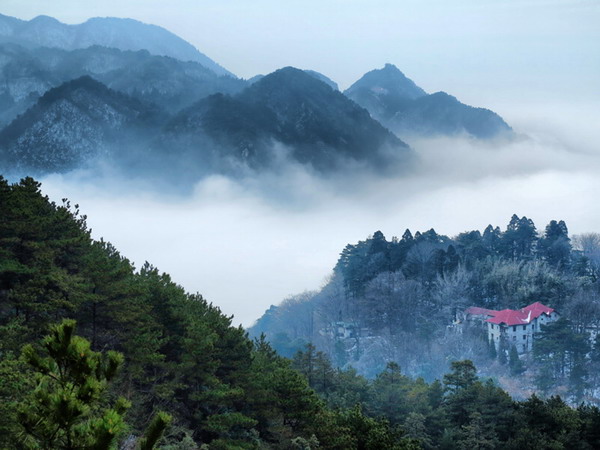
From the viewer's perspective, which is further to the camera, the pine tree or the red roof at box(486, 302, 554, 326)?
the red roof at box(486, 302, 554, 326)

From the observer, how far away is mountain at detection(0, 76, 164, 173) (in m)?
135

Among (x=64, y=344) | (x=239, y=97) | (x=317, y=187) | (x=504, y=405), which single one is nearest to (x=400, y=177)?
(x=317, y=187)

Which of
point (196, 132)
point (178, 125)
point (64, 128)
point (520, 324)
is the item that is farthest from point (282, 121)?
point (520, 324)

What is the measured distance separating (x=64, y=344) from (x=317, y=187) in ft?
580

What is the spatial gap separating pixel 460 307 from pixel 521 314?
6.79 metres

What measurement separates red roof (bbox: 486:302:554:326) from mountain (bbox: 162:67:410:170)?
101670 mm

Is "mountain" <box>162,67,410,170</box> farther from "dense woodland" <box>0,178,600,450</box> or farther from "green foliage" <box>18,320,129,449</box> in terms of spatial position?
"green foliage" <box>18,320,129,449</box>

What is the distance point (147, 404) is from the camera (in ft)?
69.0

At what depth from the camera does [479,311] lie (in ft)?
199

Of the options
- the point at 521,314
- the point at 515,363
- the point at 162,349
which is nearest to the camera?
the point at 162,349

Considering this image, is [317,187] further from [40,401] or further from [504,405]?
[40,401]

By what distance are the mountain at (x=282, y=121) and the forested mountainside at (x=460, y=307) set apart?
78795mm

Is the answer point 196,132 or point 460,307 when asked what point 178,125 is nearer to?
point 196,132

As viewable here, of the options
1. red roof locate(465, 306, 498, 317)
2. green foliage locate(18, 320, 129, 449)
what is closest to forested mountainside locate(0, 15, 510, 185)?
red roof locate(465, 306, 498, 317)
